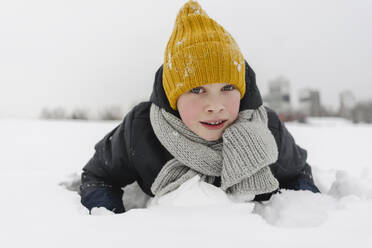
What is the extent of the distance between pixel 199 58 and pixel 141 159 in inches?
18.1

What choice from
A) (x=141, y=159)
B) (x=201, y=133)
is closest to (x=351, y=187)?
(x=201, y=133)

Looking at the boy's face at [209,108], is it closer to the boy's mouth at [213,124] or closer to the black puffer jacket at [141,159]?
the boy's mouth at [213,124]

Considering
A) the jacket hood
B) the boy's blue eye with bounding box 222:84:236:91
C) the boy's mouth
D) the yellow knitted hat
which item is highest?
the yellow knitted hat

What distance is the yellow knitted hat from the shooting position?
3.33 ft

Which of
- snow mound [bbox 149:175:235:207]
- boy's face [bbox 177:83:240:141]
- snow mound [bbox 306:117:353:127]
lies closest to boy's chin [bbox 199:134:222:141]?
boy's face [bbox 177:83:240:141]

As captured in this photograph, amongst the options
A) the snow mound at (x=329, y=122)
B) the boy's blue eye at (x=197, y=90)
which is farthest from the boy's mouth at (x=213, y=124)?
the snow mound at (x=329, y=122)

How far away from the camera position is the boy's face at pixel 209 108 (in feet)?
3.30

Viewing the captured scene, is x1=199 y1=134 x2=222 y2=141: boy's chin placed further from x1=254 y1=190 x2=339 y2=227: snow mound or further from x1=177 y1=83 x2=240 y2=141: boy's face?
x1=254 y1=190 x2=339 y2=227: snow mound

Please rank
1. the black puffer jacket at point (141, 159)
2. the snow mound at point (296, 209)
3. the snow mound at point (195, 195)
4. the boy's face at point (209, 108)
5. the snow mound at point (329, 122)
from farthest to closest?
the snow mound at point (329, 122) < the black puffer jacket at point (141, 159) < the boy's face at point (209, 108) < the snow mound at point (195, 195) < the snow mound at point (296, 209)

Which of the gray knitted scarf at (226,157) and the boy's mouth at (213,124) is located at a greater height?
the boy's mouth at (213,124)

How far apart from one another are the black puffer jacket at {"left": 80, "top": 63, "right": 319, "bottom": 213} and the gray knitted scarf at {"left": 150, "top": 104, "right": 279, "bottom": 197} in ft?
0.26

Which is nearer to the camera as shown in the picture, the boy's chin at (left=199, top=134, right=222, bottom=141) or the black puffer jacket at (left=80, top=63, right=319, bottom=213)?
the boy's chin at (left=199, top=134, right=222, bottom=141)

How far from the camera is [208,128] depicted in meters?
1.04

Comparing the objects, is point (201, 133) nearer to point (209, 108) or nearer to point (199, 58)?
point (209, 108)
